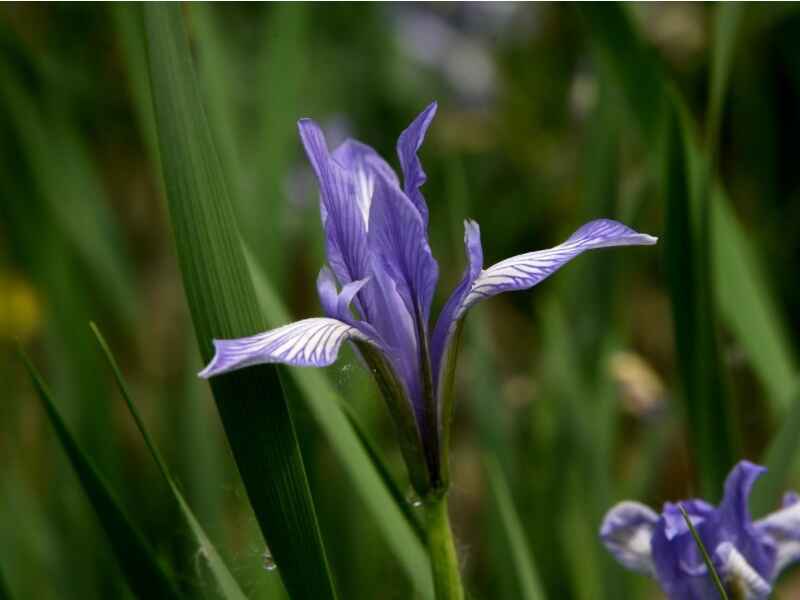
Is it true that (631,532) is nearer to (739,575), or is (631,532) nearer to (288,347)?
(739,575)

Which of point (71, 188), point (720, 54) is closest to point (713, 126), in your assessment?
point (720, 54)

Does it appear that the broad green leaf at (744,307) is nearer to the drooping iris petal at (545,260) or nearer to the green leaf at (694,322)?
the green leaf at (694,322)

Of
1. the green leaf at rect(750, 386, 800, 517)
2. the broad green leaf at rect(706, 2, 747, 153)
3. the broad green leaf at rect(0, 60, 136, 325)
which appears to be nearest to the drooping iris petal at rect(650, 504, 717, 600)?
the green leaf at rect(750, 386, 800, 517)

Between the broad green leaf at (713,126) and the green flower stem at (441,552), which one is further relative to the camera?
the broad green leaf at (713,126)

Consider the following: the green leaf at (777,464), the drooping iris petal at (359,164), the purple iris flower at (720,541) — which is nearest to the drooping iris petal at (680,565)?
the purple iris flower at (720,541)

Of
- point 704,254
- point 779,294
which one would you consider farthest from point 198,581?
point 779,294

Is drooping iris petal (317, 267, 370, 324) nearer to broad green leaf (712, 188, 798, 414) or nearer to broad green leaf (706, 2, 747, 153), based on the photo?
broad green leaf (706, 2, 747, 153)

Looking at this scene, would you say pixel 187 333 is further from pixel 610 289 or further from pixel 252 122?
pixel 252 122
